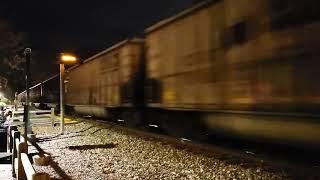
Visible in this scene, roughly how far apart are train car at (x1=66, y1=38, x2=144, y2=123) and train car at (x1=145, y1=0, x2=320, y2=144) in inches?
149

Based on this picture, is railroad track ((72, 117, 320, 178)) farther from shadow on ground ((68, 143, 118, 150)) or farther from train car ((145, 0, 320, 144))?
shadow on ground ((68, 143, 118, 150))

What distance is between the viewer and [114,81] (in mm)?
18594

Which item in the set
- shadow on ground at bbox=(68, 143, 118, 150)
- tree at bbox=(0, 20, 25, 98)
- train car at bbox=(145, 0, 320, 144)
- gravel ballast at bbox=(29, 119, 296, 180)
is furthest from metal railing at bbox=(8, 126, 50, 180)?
tree at bbox=(0, 20, 25, 98)

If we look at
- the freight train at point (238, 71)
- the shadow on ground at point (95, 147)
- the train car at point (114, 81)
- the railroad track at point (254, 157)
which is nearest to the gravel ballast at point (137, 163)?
the shadow on ground at point (95, 147)

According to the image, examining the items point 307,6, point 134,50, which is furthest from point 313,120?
point 134,50

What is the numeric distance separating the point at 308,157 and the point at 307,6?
10.8 feet

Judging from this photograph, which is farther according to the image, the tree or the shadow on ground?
the tree

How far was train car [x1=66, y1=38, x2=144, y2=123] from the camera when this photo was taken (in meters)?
16.5

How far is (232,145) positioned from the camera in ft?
36.6

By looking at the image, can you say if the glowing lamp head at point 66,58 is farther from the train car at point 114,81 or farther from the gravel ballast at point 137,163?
the gravel ballast at point 137,163

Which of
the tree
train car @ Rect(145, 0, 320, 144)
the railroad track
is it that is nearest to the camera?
train car @ Rect(145, 0, 320, 144)

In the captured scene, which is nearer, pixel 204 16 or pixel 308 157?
pixel 308 157

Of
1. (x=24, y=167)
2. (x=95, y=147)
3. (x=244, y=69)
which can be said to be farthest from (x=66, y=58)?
Answer: (x=24, y=167)

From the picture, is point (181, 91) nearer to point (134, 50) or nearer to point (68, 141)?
point (68, 141)
